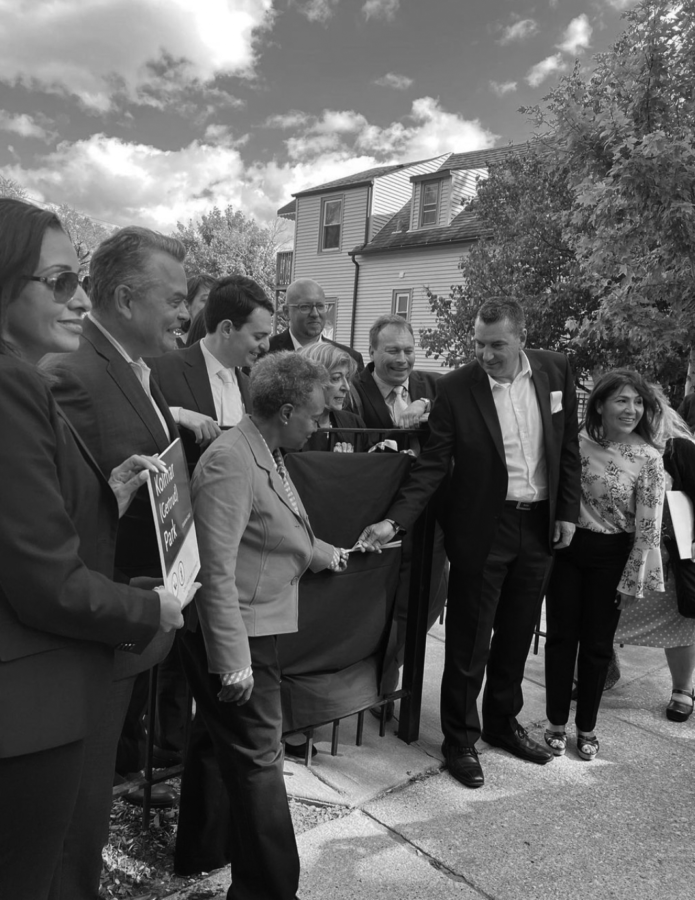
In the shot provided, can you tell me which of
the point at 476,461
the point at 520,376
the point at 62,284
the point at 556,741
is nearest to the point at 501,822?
the point at 556,741

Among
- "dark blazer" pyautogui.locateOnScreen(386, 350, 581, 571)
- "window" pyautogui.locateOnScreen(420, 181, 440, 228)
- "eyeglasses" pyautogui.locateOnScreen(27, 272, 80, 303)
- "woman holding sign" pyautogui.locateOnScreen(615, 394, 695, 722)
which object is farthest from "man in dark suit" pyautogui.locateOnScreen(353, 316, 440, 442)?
"window" pyautogui.locateOnScreen(420, 181, 440, 228)

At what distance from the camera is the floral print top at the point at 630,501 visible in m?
3.50

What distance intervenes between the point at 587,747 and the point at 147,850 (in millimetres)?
2206

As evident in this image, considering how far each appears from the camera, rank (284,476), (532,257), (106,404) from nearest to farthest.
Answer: (106,404) → (284,476) → (532,257)

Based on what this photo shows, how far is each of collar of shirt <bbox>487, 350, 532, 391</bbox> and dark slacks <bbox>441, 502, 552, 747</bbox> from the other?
1.97 feet

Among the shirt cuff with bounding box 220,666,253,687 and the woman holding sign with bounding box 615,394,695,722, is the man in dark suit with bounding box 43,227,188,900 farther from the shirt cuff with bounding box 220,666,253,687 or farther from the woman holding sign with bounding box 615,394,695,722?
the woman holding sign with bounding box 615,394,695,722

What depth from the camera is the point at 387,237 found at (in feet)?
78.9

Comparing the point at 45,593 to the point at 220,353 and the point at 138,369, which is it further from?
the point at 220,353

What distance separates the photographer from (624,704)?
14.0ft

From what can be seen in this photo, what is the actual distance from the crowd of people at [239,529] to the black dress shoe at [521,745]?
0.01 m

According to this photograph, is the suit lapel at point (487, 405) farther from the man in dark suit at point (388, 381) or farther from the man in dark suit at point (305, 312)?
the man in dark suit at point (305, 312)

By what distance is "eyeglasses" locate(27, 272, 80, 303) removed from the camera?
1406 millimetres

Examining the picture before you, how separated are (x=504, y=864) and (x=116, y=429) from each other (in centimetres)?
218

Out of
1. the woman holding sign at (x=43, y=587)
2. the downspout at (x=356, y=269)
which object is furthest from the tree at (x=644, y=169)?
the downspout at (x=356, y=269)
